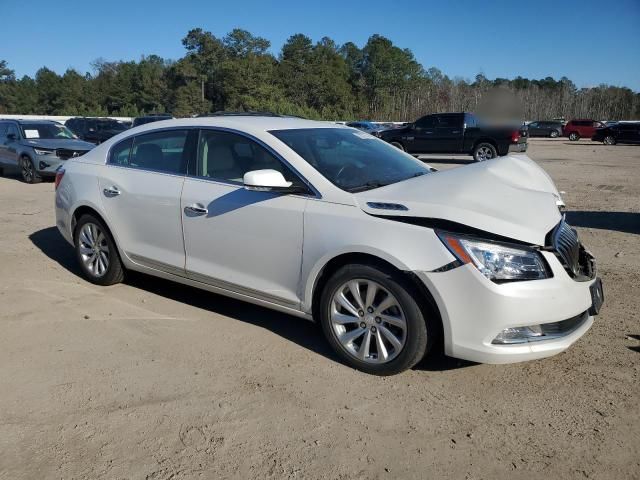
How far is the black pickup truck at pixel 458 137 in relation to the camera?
718 inches

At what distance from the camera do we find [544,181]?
418cm

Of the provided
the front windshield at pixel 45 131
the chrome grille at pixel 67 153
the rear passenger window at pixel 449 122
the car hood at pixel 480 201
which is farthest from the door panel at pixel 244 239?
the rear passenger window at pixel 449 122

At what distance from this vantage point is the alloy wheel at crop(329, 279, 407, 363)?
3.28 metres

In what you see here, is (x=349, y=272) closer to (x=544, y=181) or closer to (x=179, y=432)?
(x=179, y=432)

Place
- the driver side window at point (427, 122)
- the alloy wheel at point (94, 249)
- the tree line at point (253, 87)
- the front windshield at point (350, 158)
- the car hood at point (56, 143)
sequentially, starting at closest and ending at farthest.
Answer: the front windshield at point (350, 158) → the alloy wheel at point (94, 249) → the car hood at point (56, 143) → the driver side window at point (427, 122) → the tree line at point (253, 87)

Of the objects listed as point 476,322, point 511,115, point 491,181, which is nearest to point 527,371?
point 476,322

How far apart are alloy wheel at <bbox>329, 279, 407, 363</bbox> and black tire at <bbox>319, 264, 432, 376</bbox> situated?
26mm

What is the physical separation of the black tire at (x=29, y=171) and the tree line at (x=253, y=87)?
4231cm

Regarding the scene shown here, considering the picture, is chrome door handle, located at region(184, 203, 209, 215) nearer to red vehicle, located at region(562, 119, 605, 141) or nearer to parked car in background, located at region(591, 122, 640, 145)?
parked car in background, located at region(591, 122, 640, 145)

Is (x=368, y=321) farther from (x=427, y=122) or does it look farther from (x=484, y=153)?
(x=427, y=122)

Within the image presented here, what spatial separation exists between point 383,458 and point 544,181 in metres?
2.60

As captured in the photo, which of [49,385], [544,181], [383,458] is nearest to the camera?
[383,458]

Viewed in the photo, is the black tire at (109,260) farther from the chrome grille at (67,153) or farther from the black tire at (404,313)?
the chrome grille at (67,153)

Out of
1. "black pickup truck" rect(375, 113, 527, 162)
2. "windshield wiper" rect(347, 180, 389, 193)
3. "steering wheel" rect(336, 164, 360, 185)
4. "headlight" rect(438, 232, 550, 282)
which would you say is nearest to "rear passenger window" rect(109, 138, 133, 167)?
"steering wheel" rect(336, 164, 360, 185)
